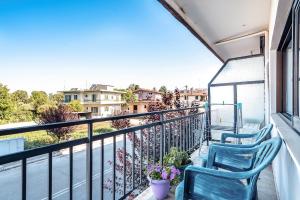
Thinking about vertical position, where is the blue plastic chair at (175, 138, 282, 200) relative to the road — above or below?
above

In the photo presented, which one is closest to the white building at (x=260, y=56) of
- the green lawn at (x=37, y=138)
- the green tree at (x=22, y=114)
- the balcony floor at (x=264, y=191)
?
the balcony floor at (x=264, y=191)

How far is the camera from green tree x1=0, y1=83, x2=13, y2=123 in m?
20.9

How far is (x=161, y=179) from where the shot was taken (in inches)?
87.6

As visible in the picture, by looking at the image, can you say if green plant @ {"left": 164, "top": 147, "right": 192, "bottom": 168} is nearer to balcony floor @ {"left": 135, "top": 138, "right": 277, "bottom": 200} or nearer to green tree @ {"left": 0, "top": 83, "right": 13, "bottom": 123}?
balcony floor @ {"left": 135, "top": 138, "right": 277, "bottom": 200}

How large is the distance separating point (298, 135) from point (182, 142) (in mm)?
2541

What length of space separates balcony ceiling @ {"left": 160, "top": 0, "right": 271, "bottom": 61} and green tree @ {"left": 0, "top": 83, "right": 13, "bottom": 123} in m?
22.6

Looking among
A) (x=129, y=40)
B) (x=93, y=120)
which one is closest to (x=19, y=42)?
(x=129, y=40)

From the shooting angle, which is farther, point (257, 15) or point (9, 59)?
point (9, 59)

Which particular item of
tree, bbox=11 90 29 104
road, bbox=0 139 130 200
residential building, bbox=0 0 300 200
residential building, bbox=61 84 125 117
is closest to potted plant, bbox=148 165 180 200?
residential building, bbox=0 0 300 200

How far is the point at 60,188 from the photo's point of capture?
10555 millimetres

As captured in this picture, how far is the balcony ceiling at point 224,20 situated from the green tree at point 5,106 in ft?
74.1

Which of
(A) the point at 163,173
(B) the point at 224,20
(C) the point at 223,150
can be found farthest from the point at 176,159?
(B) the point at 224,20

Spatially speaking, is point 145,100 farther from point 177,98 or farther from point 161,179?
point 161,179

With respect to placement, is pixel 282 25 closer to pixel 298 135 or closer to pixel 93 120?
pixel 298 135
